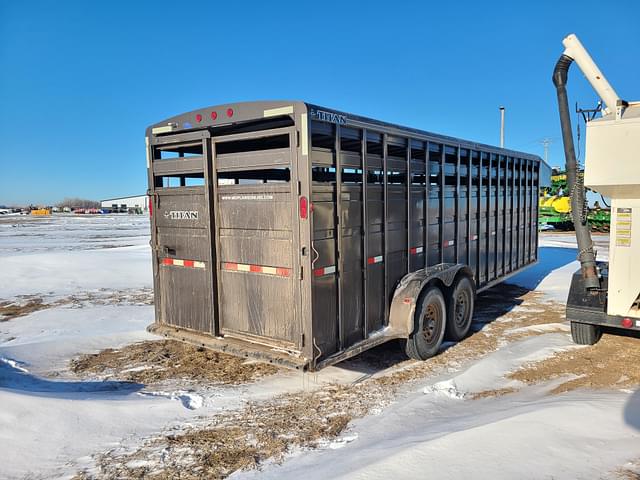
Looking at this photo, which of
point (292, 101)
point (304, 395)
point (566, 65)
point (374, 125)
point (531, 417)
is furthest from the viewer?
point (566, 65)

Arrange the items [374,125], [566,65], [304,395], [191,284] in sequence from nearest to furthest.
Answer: [304,395] → [374,125] → [191,284] → [566,65]

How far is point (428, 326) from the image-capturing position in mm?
5570

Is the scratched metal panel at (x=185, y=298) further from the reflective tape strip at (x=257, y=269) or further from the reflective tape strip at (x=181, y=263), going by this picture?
the reflective tape strip at (x=257, y=269)

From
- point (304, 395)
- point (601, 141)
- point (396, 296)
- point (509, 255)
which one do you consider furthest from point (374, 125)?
point (509, 255)

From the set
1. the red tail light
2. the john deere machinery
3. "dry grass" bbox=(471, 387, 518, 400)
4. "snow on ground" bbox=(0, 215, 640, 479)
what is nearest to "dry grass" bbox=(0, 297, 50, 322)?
"snow on ground" bbox=(0, 215, 640, 479)

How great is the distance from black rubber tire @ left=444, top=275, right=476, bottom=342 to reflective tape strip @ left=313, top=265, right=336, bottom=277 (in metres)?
2.35

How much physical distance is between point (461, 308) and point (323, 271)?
119 inches

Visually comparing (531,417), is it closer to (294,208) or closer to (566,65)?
(294,208)

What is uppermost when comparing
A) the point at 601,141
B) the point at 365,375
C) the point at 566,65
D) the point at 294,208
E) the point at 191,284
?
the point at 566,65

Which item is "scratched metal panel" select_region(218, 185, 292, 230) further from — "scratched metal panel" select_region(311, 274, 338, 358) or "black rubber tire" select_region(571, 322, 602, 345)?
"black rubber tire" select_region(571, 322, 602, 345)

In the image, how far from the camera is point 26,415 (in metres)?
3.52

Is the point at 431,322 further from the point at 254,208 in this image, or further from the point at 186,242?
the point at 186,242

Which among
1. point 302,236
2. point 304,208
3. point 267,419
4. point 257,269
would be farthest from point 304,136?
point 267,419

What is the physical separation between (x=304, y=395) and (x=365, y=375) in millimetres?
866
